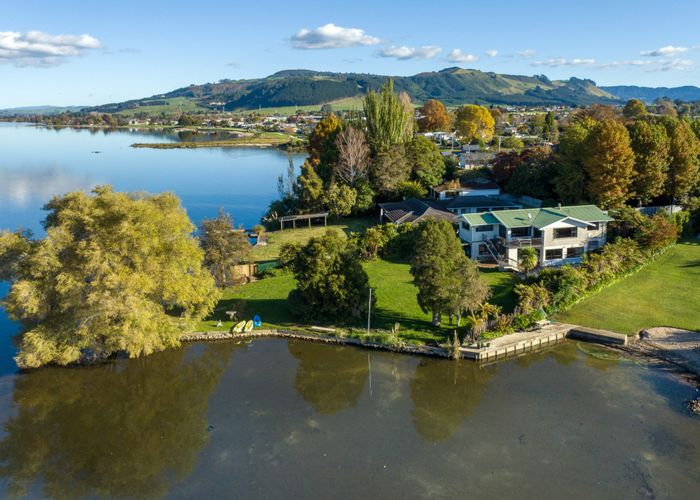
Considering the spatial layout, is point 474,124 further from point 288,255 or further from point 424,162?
point 288,255

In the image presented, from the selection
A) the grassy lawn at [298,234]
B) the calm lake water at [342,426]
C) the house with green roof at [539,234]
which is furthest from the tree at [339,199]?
the calm lake water at [342,426]

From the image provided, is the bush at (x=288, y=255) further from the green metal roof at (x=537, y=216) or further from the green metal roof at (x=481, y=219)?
the green metal roof at (x=537, y=216)

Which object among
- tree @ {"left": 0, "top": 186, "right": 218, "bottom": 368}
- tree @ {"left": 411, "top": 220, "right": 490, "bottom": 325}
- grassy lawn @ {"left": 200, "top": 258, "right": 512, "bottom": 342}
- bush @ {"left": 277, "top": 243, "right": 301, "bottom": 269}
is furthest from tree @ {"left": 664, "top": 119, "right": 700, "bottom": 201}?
tree @ {"left": 0, "top": 186, "right": 218, "bottom": 368}

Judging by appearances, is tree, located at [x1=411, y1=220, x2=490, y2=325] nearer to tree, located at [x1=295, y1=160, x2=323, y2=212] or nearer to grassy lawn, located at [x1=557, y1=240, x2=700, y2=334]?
grassy lawn, located at [x1=557, y1=240, x2=700, y2=334]

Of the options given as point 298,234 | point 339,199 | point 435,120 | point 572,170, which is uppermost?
point 435,120

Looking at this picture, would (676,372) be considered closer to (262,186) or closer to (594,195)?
(594,195)

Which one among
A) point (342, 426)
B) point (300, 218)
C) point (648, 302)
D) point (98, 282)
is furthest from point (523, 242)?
point (98, 282)
